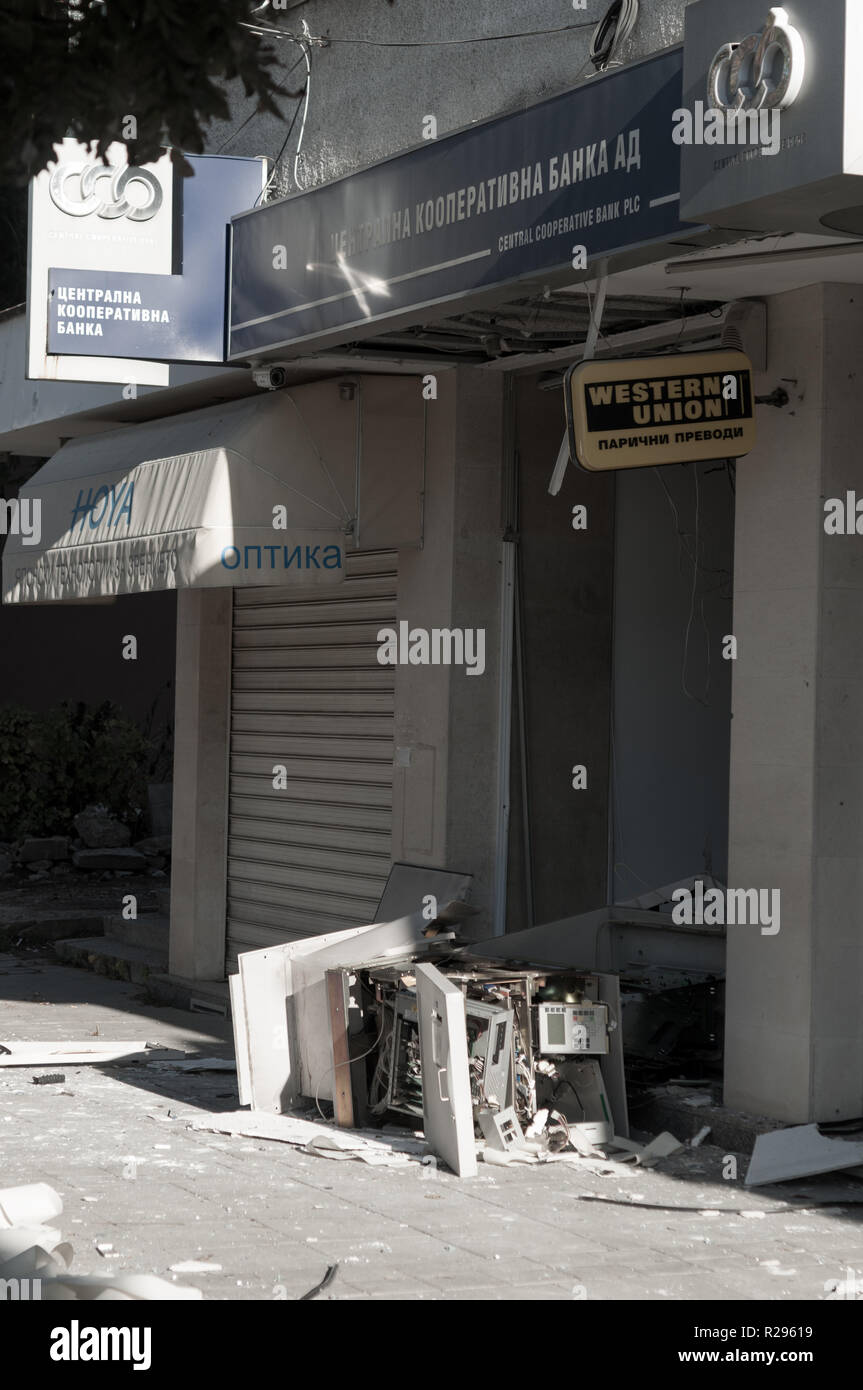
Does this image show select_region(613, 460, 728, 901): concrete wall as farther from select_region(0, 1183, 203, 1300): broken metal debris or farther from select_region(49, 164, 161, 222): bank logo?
select_region(0, 1183, 203, 1300): broken metal debris

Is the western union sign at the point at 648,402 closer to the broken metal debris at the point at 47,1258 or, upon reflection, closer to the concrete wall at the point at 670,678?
the concrete wall at the point at 670,678

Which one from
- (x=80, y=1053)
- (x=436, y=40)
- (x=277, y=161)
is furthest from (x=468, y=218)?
(x=80, y=1053)

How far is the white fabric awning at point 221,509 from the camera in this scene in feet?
30.6

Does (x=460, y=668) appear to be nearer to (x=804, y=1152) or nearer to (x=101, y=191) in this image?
(x=101, y=191)

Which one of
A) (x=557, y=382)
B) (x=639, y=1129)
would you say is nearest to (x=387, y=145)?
(x=557, y=382)

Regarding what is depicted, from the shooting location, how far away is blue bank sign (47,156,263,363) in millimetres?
9359

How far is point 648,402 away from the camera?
7.23m

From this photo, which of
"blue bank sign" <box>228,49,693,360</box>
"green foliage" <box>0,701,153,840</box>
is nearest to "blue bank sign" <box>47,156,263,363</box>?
"blue bank sign" <box>228,49,693,360</box>

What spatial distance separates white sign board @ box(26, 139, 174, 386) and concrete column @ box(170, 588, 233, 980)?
3.07m

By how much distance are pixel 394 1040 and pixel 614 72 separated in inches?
164

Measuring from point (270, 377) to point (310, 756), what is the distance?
106 inches

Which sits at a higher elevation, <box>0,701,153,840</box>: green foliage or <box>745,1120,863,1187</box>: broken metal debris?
<box>0,701,153,840</box>: green foliage

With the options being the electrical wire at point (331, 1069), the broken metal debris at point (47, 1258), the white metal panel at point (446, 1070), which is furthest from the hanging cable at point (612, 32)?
the broken metal debris at point (47, 1258)
